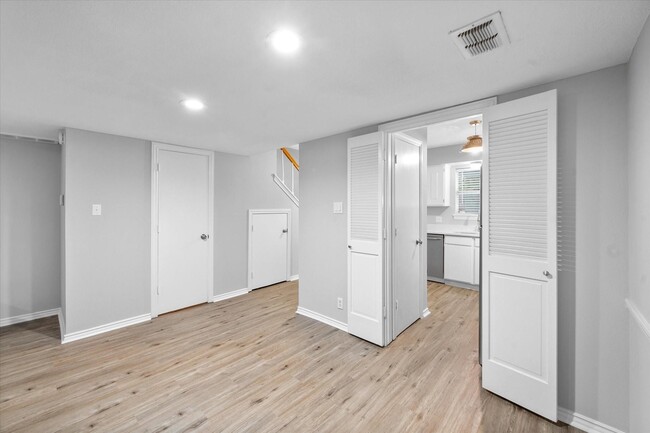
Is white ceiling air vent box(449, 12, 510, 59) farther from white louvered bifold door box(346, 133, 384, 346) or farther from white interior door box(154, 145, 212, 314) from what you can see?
white interior door box(154, 145, 212, 314)

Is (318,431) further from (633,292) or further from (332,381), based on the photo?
(633,292)

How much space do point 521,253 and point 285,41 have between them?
6.53 feet

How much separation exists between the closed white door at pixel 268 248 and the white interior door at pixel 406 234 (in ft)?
8.46

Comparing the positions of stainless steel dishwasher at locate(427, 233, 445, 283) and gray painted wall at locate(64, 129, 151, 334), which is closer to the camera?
gray painted wall at locate(64, 129, 151, 334)

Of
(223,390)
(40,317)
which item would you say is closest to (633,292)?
(223,390)

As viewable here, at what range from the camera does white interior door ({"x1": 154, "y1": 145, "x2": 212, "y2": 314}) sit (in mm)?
3768

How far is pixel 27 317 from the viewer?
364 cm

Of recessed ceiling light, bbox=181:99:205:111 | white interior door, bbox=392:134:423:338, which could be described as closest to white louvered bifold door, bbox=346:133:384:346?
white interior door, bbox=392:134:423:338

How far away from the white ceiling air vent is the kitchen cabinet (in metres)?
3.74

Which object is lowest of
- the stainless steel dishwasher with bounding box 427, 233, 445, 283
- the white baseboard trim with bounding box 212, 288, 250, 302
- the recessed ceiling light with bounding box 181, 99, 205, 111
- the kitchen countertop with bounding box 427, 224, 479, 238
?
the white baseboard trim with bounding box 212, 288, 250, 302

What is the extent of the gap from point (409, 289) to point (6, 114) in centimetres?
432

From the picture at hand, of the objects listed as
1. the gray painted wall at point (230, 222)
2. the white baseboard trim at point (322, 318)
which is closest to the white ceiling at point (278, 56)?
the gray painted wall at point (230, 222)

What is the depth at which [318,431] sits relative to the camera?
5.91 feet

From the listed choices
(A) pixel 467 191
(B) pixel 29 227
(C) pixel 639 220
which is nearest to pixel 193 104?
(C) pixel 639 220
